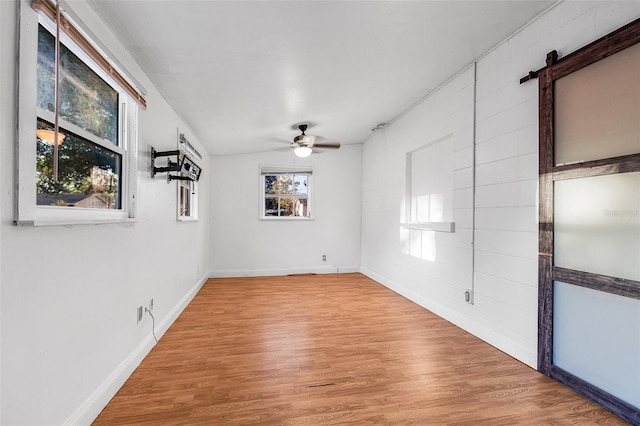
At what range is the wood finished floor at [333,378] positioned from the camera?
67.9 inches

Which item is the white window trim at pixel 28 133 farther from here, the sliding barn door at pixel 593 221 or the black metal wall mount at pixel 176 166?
the sliding barn door at pixel 593 221

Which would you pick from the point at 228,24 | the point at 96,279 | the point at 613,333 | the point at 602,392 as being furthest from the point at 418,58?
the point at 96,279

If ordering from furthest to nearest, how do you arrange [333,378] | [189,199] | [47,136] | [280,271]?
[280,271] → [189,199] → [333,378] → [47,136]

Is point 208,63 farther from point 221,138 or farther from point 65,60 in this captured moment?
point 221,138

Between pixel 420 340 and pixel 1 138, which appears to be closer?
pixel 1 138

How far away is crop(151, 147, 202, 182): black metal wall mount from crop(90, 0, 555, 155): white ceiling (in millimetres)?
615

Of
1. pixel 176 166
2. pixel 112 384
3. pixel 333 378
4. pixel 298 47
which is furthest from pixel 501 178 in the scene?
pixel 112 384

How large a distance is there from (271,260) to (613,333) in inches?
195

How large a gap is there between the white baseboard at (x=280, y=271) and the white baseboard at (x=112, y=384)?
8.90 ft

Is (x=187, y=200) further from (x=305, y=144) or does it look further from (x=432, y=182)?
(x=432, y=182)

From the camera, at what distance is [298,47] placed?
2.31m

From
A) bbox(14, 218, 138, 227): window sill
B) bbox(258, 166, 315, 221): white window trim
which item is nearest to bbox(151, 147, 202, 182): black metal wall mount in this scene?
bbox(14, 218, 138, 227): window sill

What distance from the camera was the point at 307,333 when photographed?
Result: 294 centimetres

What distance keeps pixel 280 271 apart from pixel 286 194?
1568mm
